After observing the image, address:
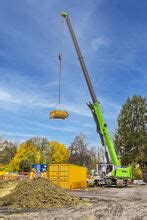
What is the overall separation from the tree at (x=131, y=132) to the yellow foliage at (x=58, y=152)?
37350 millimetres

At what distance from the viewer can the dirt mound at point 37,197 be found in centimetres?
1947

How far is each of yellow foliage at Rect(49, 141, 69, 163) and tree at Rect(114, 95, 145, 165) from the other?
123ft

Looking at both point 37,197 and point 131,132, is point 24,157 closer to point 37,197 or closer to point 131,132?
point 131,132

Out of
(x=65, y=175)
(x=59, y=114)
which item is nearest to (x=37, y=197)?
(x=59, y=114)

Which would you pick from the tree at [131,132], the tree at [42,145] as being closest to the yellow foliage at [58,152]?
the tree at [42,145]

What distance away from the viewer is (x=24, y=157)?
9312 centimetres

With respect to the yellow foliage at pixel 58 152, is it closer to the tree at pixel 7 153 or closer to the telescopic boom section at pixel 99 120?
the tree at pixel 7 153

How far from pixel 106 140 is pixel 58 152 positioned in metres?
68.1

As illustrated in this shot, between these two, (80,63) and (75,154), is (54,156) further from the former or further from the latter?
(80,63)

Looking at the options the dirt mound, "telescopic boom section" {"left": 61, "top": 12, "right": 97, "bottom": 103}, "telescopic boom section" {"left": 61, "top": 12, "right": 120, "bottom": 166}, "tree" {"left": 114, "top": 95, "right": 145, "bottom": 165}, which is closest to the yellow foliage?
"tree" {"left": 114, "top": 95, "right": 145, "bottom": 165}

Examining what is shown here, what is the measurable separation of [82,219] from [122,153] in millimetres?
54413

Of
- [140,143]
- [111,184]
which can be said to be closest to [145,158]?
[140,143]

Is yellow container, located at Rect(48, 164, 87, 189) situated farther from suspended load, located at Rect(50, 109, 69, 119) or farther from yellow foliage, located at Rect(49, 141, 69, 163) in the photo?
yellow foliage, located at Rect(49, 141, 69, 163)

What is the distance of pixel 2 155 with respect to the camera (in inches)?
4643
